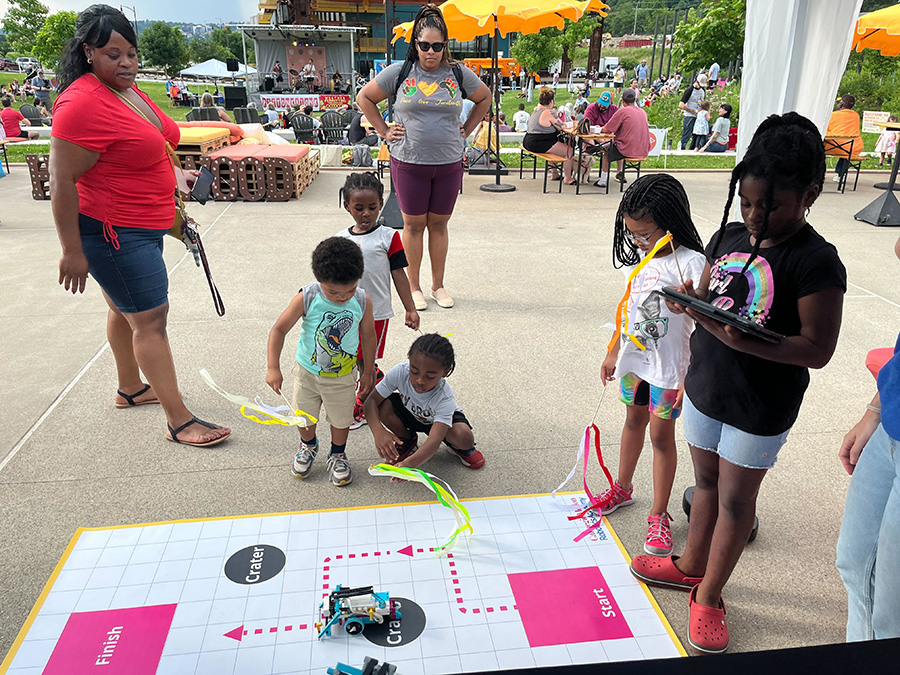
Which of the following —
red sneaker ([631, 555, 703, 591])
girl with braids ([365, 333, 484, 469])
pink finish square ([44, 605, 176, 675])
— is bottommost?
pink finish square ([44, 605, 176, 675])

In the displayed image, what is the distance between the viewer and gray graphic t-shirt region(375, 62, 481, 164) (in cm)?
408

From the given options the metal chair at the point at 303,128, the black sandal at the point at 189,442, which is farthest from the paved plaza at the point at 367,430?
the metal chair at the point at 303,128

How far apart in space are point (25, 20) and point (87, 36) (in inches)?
1980

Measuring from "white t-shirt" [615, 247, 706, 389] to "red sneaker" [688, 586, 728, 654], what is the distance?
69cm

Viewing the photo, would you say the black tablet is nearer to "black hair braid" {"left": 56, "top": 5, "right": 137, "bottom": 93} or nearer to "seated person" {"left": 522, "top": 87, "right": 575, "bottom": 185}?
"black hair braid" {"left": 56, "top": 5, "right": 137, "bottom": 93}

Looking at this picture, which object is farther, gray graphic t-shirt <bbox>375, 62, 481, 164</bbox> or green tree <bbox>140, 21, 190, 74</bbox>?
green tree <bbox>140, 21, 190, 74</bbox>

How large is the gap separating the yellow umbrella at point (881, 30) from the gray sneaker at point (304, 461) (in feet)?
24.4

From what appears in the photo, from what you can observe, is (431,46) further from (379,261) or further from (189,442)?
(189,442)

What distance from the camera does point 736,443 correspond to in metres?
1.68

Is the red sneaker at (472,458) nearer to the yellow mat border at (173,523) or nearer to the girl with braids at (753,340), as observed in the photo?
the yellow mat border at (173,523)

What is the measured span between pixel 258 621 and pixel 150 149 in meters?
1.89

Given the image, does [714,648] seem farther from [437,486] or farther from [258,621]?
[258,621]

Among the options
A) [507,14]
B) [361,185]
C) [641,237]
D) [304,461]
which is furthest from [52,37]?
[641,237]

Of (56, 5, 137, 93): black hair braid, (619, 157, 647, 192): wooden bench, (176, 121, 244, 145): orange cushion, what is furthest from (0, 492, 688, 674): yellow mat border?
(176, 121, 244, 145): orange cushion
